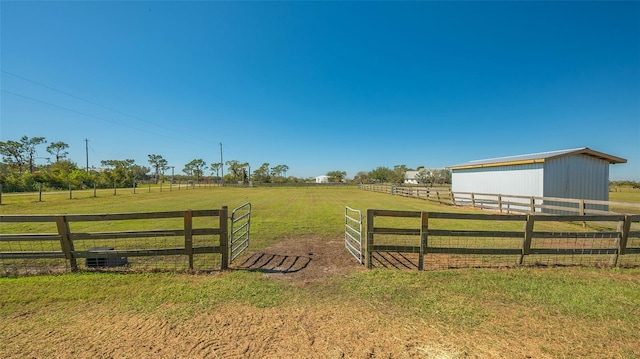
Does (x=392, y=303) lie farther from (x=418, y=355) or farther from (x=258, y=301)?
(x=258, y=301)

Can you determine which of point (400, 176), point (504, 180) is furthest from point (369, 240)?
point (400, 176)

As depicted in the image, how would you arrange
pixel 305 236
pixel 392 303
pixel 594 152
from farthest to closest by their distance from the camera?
pixel 594 152
pixel 305 236
pixel 392 303

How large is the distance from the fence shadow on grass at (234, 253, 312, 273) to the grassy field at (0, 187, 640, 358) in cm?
41

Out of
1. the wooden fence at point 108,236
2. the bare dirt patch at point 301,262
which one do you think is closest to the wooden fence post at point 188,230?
the wooden fence at point 108,236

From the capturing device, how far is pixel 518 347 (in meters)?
2.60

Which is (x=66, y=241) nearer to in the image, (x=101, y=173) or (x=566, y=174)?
(x=566, y=174)

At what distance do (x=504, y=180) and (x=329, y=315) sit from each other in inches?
623

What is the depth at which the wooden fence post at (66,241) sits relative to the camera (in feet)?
14.7

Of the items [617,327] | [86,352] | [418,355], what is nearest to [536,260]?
[617,327]

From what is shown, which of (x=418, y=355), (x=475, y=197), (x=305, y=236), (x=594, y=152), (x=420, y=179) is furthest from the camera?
(x=420, y=179)

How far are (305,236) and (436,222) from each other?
617 centimetres

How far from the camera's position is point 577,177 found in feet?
41.8

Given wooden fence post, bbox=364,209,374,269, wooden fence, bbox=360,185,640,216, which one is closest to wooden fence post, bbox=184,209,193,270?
wooden fence post, bbox=364,209,374,269

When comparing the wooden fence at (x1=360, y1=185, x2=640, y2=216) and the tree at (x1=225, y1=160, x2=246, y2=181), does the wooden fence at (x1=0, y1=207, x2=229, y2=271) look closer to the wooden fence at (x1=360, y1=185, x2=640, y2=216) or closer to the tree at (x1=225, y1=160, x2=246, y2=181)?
the wooden fence at (x1=360, y1=185, x2=640, y2=216)
